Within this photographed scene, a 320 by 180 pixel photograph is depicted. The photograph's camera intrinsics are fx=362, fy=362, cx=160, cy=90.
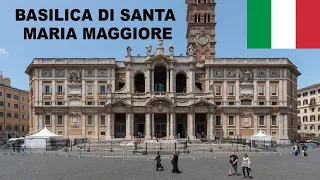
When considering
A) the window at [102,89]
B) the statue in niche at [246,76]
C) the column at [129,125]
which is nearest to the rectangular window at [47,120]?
the window at [102,89]

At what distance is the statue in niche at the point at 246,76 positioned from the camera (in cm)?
7388

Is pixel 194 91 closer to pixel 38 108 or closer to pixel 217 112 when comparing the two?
pixel 217 112

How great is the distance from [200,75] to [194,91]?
20.5ft

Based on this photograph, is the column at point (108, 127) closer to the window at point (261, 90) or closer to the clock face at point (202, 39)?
the clock face at point (202, 39)

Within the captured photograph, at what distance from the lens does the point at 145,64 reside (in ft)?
236

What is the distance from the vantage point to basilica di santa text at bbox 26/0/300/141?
69312 millimetres

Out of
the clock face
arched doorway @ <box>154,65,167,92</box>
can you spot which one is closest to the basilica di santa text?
arched doorway @ <box>154,65,167,92</box>

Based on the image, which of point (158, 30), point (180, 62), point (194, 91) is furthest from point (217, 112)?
point (158, 30)

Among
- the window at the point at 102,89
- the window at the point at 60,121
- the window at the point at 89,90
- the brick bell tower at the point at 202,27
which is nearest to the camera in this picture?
the window at the point at 60,121

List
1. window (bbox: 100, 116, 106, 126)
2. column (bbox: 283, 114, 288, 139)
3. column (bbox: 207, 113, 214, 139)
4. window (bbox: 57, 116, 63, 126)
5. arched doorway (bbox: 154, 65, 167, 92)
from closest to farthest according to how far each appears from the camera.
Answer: column (bbox: 207, 113, 214, 139) → window (bbox: 100, 116, 106, 126) → window (bbox: 57, 116, 63, 126) → column (bbox: 283, 114, 288, 139) → arched doorway (bbox: 154, 65, 167, 92)

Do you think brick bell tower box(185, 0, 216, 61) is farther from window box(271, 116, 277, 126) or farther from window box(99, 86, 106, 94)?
window box(99, 86, 106, 94)

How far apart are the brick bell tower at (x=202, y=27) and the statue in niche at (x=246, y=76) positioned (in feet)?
Result: 35.1

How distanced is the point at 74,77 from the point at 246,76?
115 feet

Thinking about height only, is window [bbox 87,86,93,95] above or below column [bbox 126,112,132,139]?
above
